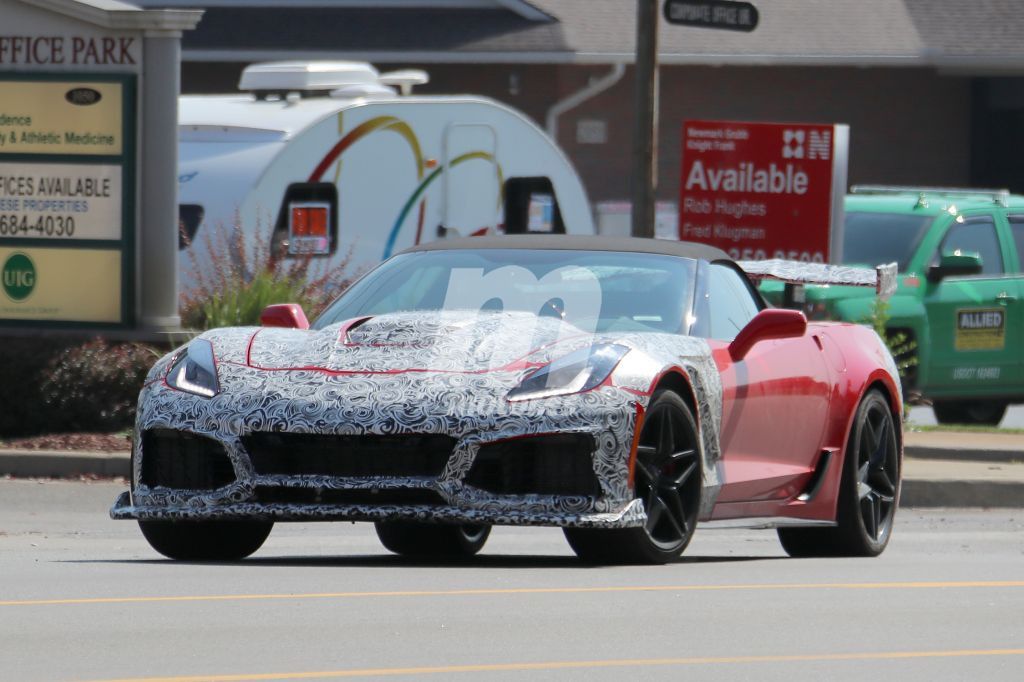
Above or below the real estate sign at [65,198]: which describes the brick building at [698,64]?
above

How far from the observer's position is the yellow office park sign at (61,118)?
13758mm

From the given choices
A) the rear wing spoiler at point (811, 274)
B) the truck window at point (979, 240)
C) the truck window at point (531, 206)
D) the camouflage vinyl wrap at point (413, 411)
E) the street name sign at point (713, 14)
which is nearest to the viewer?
the camouflage vinyl wrap at point (413, 411)

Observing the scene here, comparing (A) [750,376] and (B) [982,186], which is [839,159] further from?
(B) [982,186]

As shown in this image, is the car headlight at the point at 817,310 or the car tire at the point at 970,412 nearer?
the car headlight at the point at 817,310

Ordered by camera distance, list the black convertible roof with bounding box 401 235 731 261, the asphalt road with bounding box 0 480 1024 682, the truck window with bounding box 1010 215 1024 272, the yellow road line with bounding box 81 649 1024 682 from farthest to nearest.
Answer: the truck window with bounding box 1010 215 1024 272
the black convertible roof with bounding box 401 235 731 261
the asphalt road with bounding box 0 480 1024 682
the yellow road line with bounding box 81 649 1024 682

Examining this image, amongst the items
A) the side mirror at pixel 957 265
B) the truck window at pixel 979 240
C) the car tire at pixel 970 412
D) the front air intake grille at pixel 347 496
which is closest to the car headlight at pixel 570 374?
the front air intake grille at pixel 347 496

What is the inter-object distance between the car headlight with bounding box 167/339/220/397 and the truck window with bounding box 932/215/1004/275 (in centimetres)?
1009

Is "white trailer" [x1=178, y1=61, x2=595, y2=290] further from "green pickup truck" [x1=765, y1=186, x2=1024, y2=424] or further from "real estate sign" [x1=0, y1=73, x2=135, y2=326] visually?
"green pickup truck" [x1=765, y1=186, x2=1024, y2=424]

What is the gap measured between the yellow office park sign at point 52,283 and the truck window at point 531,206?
5333 mm

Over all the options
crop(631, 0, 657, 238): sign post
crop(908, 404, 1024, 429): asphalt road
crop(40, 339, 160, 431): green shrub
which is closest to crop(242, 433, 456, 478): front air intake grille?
crop(40, 339, 160, 431): green shrub

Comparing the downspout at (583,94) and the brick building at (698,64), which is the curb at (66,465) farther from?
the downspout at (583,94)

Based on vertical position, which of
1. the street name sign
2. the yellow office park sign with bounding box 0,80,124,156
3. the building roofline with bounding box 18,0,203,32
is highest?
the street name sign

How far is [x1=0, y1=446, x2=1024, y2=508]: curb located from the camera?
40.5 feet

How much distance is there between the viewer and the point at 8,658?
5.90m
